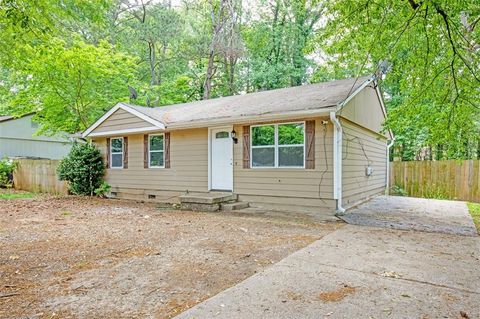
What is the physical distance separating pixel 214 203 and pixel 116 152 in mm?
5381

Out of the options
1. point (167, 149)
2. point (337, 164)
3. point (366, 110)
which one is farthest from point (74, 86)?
point (366, 110)

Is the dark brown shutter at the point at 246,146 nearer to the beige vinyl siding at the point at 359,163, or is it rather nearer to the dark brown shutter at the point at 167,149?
the beige vinyl siding at the point at 359,163

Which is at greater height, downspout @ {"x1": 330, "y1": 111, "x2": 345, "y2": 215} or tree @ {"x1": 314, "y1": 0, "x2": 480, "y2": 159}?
tree @ {"x1": 314, "y1": 0, "x2": 480, "y2": 159}

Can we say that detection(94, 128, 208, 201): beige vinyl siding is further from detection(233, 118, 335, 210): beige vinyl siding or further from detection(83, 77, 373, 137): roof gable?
detection(233, 118, 335, 210): beige vinyl siding

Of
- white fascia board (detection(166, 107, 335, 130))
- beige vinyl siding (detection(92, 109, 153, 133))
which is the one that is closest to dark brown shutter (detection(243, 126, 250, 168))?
white fascia board (detection(166, 107, 335, 130))

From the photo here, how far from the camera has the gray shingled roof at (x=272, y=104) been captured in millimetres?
7523

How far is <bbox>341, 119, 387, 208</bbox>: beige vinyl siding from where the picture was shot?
7.96m

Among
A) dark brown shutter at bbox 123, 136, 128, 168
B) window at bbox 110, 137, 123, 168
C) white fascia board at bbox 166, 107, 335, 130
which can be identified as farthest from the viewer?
window at bbox 110, 137, 123, 168

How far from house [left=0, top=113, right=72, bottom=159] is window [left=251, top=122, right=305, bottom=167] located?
1450cm

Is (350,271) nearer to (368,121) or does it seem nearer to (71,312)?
(71,312)

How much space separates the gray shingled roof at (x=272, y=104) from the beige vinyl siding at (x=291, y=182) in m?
0.52

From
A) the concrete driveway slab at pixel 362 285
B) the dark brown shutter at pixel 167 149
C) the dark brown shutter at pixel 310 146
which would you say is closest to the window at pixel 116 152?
the dark brown shutter at pixel 167 149

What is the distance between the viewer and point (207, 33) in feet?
58.8

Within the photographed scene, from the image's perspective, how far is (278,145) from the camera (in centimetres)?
798
